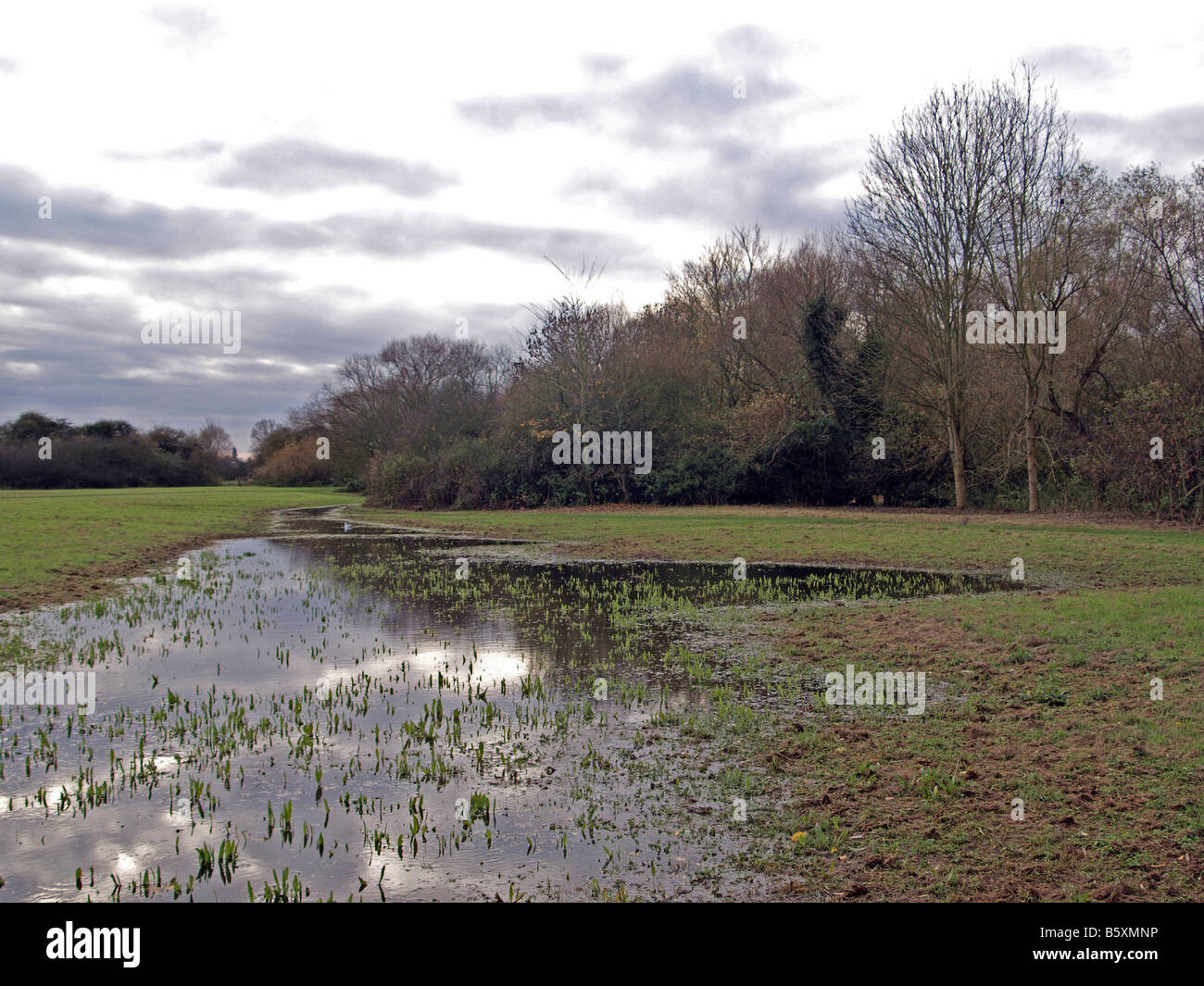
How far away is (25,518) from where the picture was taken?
27797mm

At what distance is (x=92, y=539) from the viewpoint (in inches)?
905

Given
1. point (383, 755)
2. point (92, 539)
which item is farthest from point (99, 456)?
point (383, 755)

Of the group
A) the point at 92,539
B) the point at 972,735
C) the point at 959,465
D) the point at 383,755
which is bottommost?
→ the point at 383,755

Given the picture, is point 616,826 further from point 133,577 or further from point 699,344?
point 699,344

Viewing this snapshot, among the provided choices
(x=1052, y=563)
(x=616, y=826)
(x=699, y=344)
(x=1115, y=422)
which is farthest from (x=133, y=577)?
(x=699, y=344)

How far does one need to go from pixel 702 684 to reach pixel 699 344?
3483 centimetres

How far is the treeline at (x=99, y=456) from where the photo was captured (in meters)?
67.4

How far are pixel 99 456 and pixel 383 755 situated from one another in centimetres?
7812

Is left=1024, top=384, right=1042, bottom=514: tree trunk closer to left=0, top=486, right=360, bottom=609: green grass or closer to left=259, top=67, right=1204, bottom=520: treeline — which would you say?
left=259, top=67, right=1204, bottom=520: treeline

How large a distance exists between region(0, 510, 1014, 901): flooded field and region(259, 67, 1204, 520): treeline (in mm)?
18315

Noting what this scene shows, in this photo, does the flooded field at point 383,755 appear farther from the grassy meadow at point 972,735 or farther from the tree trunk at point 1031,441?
the tree trunk at point 1031,441

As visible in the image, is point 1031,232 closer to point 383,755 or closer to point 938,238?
point 938,238
